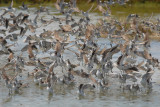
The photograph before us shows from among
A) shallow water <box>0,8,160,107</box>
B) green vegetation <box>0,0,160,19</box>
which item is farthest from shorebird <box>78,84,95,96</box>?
green vegetation <box>0,0,160,19</box>

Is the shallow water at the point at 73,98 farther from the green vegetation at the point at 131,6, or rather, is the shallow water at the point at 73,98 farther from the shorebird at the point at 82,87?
the green vegetation at the point at 131,6

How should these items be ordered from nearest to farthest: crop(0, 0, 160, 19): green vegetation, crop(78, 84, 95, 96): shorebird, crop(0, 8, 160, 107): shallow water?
crop(0, 8, 160, 107): shallow water → crop(78, 84, 95, 96): shorebird → crop(0, 0, 160, 19): green vegetation

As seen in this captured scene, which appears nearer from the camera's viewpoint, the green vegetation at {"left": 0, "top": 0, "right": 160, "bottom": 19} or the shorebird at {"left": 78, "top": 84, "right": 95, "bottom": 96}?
the shorebird at {"left": 78, "top": 84, "right": 95, "bottom": 96}

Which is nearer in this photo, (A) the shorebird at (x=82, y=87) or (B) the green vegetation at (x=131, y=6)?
(A) the shorebird at (x=82, y=87)

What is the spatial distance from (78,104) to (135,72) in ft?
6.88

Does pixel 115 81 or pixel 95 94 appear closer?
pixel 95 94

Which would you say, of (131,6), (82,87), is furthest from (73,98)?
(131,6)

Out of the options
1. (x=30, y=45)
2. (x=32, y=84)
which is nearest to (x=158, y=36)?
(x=30, y=45)

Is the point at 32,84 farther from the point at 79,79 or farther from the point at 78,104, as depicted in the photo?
the point at 78,104

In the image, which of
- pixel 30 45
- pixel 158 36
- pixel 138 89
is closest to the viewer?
pixel 138 89

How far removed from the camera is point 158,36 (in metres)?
21.3

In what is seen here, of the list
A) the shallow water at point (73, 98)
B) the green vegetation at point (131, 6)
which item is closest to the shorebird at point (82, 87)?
the shallow water at point (73, 98)

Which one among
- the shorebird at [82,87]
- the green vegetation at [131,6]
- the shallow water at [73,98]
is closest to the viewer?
the shallow water at [73,98]

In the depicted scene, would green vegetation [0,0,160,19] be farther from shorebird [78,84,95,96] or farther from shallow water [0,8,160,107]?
shorebird [78,84,95,96]
